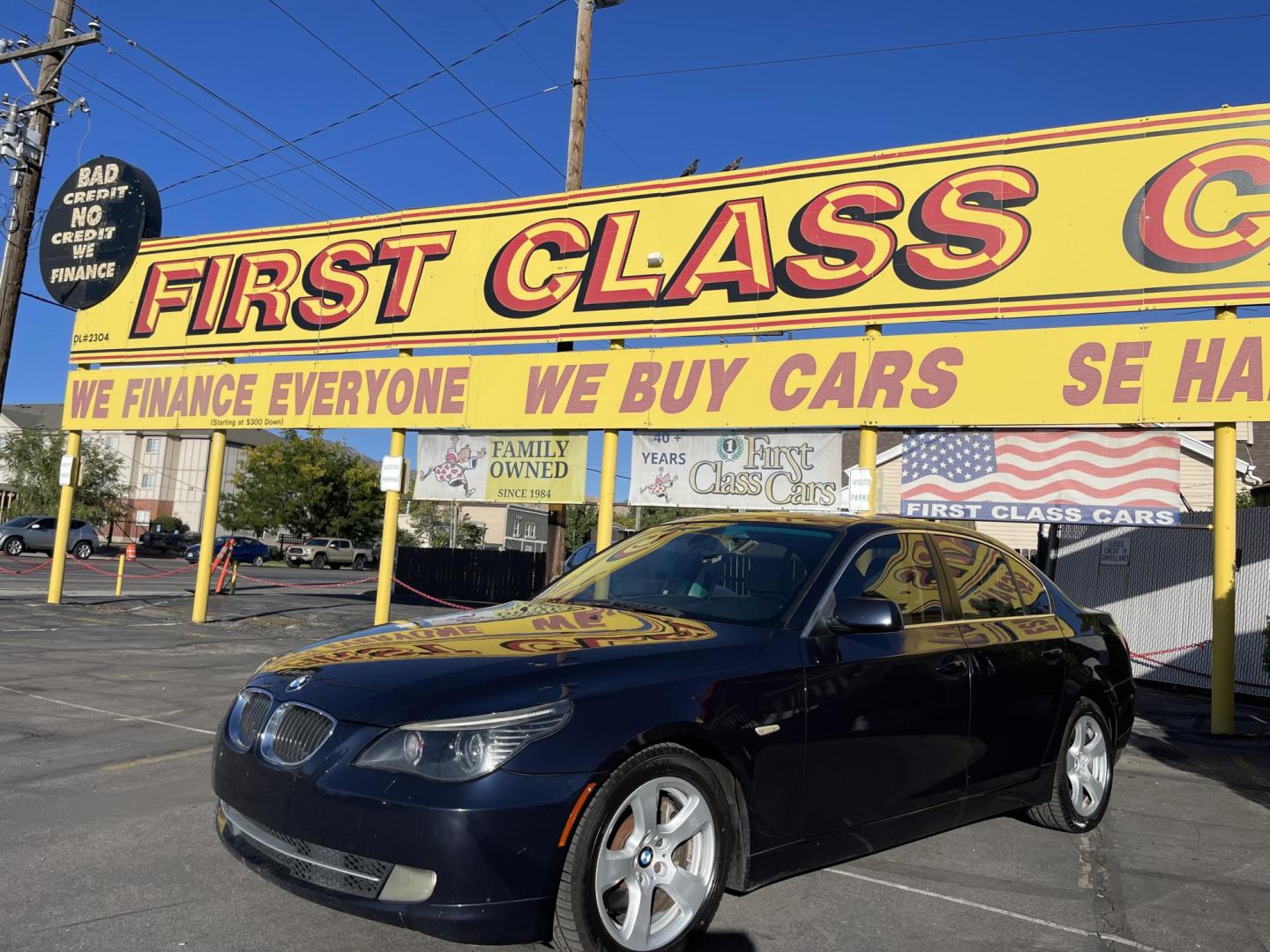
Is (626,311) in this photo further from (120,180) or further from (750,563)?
(120,180)

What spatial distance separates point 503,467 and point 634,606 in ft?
33.4

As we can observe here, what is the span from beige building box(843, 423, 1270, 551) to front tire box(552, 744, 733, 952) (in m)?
12.8

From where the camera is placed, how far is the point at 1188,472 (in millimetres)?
21141

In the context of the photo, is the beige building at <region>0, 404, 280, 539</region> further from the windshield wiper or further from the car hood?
the car hood

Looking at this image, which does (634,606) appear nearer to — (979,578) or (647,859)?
(647,859)

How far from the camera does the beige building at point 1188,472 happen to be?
20.1 metres

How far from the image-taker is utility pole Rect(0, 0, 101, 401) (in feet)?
57.6

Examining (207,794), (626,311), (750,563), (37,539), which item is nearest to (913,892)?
(750,563)

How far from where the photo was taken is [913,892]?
434cm

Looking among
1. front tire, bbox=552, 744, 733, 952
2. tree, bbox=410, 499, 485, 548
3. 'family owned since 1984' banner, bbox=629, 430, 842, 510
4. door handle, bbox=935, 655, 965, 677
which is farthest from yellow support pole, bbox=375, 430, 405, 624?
tree, bbox=410, 499, 485, 548

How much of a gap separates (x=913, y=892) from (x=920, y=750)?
1.97ft

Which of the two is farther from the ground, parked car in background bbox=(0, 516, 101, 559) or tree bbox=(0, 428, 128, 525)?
tree bbox=(0, 428, 128, 525)

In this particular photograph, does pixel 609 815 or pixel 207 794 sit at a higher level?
pixel 609 815

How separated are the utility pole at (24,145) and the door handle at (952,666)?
1773cm
